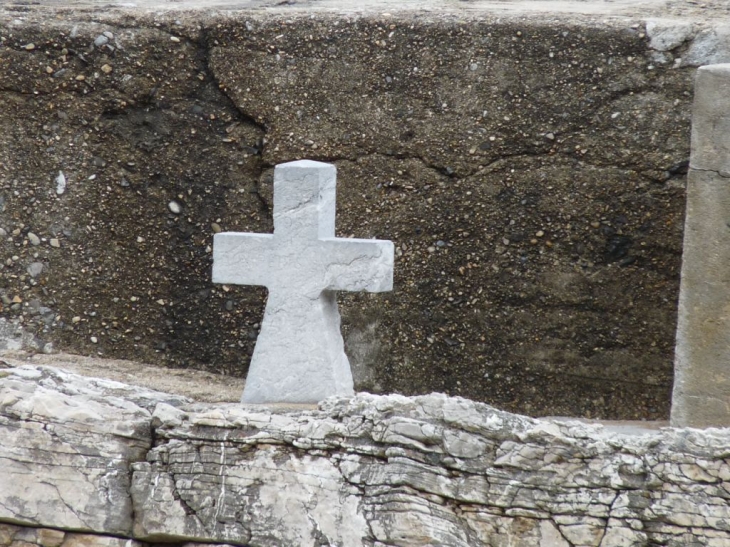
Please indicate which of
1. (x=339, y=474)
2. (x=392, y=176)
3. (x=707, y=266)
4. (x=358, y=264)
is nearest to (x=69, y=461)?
(x=339, y=474)

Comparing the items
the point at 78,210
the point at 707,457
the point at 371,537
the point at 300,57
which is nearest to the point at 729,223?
the point at 707,457

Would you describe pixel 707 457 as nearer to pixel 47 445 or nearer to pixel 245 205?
pixel 47 445

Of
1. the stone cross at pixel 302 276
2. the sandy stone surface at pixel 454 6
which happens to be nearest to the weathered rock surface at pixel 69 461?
the stone cross at pixel 302 276

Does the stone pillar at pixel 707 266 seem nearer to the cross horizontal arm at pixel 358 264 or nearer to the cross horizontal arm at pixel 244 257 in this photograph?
the cross horizontal arm at pixel 358 264

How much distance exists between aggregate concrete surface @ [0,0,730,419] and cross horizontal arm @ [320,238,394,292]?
854mm

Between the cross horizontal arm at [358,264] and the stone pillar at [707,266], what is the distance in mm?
819

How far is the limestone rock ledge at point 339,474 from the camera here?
8.84 feet

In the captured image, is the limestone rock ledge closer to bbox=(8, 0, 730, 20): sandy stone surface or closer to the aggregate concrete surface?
the aggregate concrete surface

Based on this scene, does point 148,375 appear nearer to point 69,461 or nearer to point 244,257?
point 244,257

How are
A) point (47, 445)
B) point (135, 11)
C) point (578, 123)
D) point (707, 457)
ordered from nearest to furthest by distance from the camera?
1. point (707, 457)
2. point (47, 445)
3. point (578, 123)
4. point (135, 11)

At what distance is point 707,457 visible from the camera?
2684 mm

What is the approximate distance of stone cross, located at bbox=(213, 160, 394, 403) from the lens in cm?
318

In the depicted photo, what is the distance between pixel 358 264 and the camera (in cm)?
317

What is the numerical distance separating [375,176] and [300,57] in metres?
0.49
